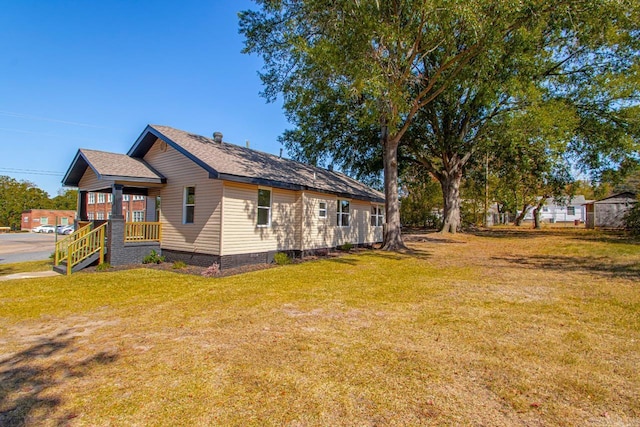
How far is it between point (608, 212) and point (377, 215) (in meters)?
29.1

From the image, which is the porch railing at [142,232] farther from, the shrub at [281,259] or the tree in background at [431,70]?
the tree in background at [431,70]

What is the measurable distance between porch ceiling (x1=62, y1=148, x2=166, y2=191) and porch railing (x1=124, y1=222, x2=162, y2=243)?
1.58 meters

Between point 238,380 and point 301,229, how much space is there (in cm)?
1019

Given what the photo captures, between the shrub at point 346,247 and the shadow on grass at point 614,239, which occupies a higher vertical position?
the shadow on grass at point 614,239

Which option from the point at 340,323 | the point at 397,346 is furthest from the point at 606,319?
the point at 340,323

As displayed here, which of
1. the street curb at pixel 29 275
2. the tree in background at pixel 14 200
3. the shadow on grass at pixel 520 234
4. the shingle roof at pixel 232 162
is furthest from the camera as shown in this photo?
the tree in background at pixel 14 200

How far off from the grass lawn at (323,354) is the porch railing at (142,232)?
142 inches

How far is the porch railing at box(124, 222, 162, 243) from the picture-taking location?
39.1ft

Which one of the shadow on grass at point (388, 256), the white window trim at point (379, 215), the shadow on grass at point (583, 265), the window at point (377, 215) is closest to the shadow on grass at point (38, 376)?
the shadow on grass at point (388, 256)

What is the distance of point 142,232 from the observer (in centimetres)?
1234

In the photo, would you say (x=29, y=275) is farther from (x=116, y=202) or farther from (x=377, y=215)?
(x=377, y=215)

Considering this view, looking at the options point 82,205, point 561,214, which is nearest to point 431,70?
point 82,205

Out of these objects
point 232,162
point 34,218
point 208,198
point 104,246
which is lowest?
point 104,246

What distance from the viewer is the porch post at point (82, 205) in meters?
14.0
